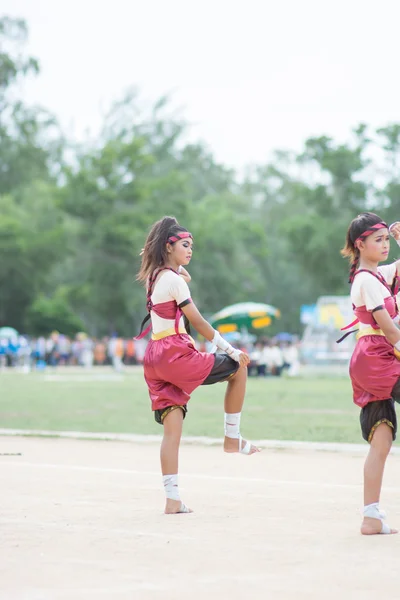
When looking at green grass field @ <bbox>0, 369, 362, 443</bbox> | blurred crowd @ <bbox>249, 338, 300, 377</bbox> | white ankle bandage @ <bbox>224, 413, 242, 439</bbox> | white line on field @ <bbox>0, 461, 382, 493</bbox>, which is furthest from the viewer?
blurred crowd @ <bbox>249, 338, 300, 377</bbox>

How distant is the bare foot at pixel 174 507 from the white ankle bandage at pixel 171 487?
42 millimetres

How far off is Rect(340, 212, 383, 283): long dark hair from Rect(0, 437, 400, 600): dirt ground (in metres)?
1.65

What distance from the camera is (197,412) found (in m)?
20.3

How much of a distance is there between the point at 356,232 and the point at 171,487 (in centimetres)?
213

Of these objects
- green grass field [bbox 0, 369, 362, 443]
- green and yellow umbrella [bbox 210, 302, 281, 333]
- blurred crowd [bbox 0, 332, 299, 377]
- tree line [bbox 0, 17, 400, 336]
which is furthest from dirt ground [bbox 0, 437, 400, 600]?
tree line [bbox 0, 17, 400, 336]

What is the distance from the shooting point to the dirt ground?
17.4ft

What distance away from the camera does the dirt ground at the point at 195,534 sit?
5312 millimetres

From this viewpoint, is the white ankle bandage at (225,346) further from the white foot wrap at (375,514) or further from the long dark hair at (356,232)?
the white foot wrap at (375,514)

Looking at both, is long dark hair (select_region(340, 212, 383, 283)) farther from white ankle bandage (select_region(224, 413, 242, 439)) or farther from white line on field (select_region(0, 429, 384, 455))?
white line on field (select_region(0, 429, 384, 455))

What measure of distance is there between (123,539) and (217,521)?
3.04 feet

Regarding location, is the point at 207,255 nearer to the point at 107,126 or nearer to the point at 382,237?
the point at 107,126

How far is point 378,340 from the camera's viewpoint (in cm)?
713

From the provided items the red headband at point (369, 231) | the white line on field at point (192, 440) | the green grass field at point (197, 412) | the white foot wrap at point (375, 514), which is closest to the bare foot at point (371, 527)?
the white foot wrap at point (375, 514)

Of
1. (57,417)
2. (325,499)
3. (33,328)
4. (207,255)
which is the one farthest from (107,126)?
(325,499)
